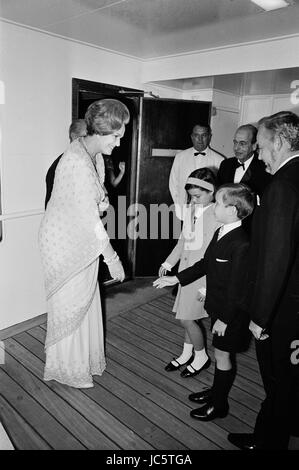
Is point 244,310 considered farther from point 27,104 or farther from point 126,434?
point 27,104

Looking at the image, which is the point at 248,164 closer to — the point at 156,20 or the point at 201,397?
the point at 156,20

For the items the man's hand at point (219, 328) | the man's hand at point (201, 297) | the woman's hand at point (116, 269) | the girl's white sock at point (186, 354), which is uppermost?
the woman's hand at point (116, 269)

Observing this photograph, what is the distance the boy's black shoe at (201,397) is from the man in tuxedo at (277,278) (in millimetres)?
454

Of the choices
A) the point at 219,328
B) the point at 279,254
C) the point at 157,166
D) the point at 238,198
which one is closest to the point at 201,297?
the point at 219,328

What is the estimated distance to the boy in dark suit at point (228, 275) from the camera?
75.0 inches

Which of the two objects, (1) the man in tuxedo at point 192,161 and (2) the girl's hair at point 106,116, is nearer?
(2) the girl's hair at point 106,116

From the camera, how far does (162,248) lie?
15.1ft

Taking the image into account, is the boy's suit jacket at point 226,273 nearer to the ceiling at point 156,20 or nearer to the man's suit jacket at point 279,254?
the man's suit jacket at point 279,254

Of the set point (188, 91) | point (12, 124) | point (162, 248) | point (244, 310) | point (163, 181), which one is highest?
point (188, 91)

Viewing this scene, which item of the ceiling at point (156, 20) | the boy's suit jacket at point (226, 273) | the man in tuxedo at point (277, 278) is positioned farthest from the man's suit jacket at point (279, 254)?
the ceiling at point (156, 20)

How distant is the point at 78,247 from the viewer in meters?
2.21

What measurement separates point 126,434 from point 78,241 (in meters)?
1.11

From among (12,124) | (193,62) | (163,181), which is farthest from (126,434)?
(193,62)

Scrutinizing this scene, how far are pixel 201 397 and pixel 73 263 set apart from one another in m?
1.16
